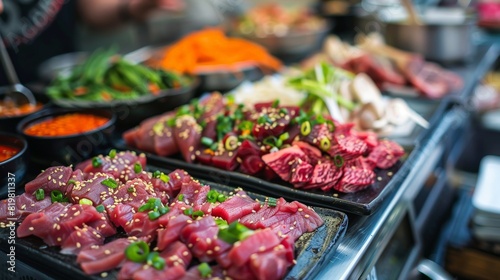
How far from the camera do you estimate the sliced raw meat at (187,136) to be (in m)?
2.54

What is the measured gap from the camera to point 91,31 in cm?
550

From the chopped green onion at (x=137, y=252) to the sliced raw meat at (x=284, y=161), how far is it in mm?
842

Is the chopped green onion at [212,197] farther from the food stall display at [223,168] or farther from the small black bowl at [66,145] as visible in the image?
the small black bowl at [66,145]

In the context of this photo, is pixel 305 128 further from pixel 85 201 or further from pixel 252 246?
pixel 85 201

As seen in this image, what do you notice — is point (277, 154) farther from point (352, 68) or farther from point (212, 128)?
point (352, 68)

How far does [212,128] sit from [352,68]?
1925mm

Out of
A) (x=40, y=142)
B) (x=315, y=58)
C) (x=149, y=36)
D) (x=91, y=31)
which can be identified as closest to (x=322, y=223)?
(x=40, y=142)

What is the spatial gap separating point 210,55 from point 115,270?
2.73 meters

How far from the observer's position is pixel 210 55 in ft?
13.3

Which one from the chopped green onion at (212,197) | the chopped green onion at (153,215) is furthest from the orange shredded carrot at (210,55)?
the chopped green onion at (153,215)

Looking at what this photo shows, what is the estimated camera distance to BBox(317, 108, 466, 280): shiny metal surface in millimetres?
1762

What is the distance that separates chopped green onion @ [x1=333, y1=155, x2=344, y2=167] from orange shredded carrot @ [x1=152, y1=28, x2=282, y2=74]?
1801 millimetres

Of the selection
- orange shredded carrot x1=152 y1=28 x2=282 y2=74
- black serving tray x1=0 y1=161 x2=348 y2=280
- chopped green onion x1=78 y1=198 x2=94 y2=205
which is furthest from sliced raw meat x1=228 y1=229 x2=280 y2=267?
orange shredded carrot x1=152 y1=28 x2=282 y2=74

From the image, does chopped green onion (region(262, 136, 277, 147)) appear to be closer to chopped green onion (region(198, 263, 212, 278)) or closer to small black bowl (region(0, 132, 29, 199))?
chopped green onion (region(198, 263, 212, 278))
